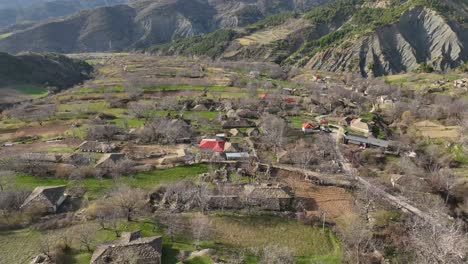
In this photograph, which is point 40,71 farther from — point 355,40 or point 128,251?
point 355,40

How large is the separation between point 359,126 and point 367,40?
7114 centimetres

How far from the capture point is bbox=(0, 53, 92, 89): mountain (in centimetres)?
9725

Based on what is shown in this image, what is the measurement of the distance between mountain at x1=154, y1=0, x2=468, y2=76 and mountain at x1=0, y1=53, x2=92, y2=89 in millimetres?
56431

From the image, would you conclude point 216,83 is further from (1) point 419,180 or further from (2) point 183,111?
(1) point 419,180

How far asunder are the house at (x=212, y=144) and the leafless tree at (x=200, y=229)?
16.9 meters

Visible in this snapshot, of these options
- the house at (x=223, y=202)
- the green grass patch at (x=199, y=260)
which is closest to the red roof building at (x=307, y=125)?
the house at (x=223, y=202)

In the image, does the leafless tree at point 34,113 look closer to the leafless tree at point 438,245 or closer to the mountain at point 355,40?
the leafless tree at point 438,245

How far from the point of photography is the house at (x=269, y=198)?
32281 mm

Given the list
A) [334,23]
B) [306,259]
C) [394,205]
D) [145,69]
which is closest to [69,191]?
[306,259]

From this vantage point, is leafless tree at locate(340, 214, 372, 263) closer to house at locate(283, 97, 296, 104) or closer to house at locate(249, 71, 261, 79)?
house at locate(283, 97, 296, 104)

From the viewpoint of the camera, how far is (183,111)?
68.7 meters

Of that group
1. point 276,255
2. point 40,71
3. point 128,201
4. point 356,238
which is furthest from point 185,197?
point 40,71

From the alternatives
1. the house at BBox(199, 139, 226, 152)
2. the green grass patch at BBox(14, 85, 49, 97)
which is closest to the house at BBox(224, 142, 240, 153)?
the house at BBox(199, 139, 226, 152)

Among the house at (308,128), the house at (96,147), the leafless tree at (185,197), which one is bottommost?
the house at (308,128)
